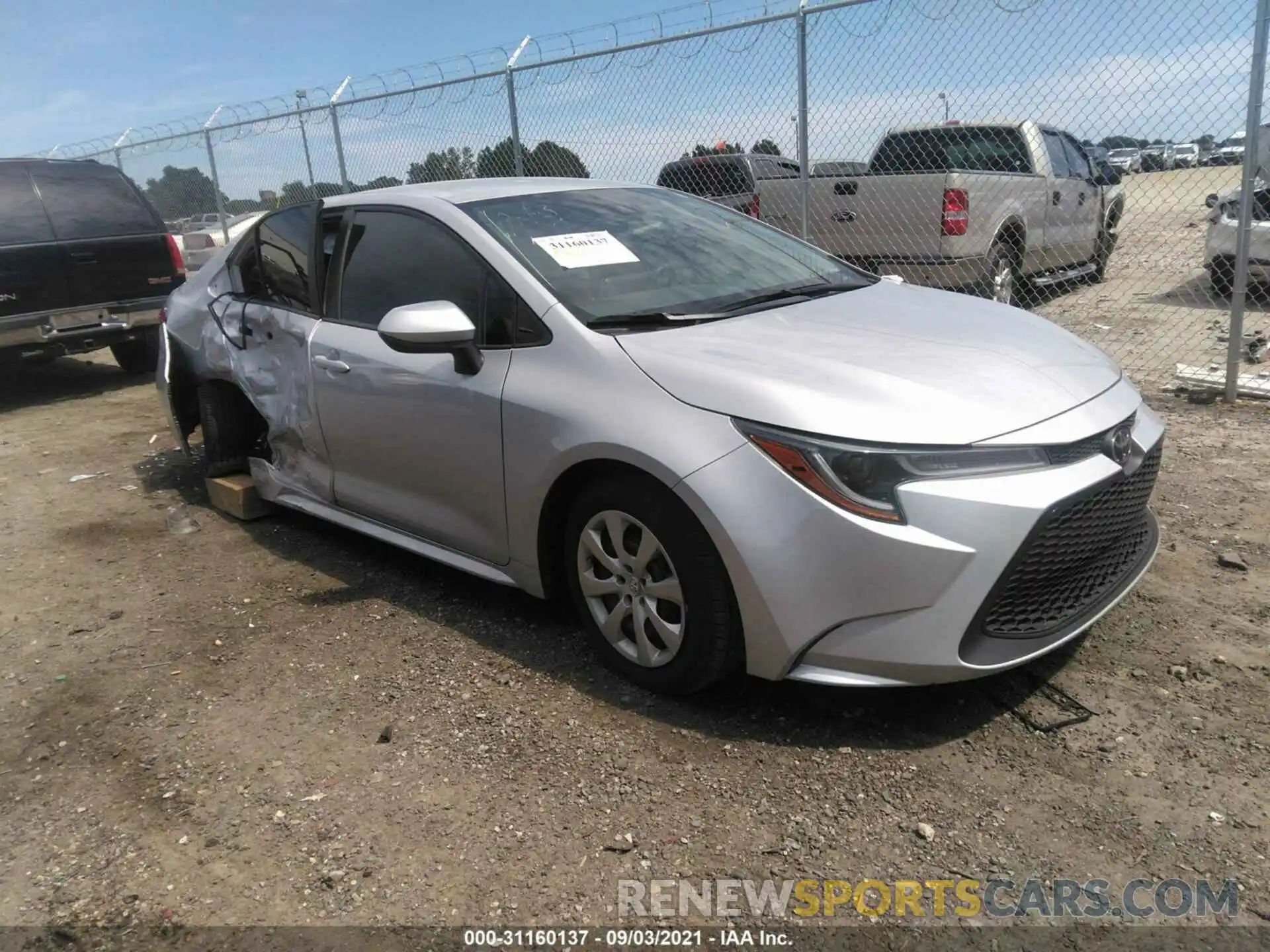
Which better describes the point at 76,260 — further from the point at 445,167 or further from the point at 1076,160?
the point at 1076,160

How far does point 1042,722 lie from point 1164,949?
31.3 inches

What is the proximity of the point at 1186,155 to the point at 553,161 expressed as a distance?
5174 millimetres

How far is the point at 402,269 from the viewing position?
365 centimetres

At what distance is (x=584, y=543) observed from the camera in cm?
299

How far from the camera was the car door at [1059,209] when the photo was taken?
8.61 meters

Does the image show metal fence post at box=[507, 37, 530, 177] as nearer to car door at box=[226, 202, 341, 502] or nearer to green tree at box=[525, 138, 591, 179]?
green tree at box=[525, 138, 591, 179]

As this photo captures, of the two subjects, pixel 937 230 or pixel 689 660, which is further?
pixel 937 230

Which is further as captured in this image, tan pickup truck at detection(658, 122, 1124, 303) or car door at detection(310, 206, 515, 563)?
tan pickup truck at detection(658, 122, 1124, 303)

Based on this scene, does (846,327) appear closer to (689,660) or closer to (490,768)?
(689,660)

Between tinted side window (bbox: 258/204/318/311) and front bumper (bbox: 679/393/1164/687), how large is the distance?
235cm

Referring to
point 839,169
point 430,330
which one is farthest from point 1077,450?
point 839,169

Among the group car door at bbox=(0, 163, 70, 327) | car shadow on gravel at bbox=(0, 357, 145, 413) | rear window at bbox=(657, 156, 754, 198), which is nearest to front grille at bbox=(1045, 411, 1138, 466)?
rear window at bbox=(657, 156, 754, 198)

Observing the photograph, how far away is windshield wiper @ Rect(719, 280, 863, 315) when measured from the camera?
326 centimetres

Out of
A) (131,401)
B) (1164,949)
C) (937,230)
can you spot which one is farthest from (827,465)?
(131,401)
